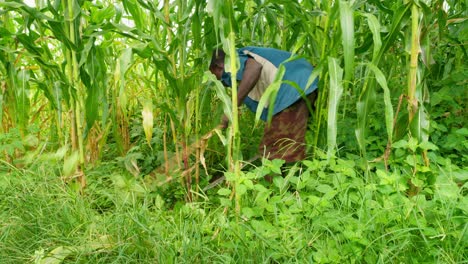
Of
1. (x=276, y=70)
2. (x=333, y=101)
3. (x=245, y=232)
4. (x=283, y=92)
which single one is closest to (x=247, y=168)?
(x=283, y=92)

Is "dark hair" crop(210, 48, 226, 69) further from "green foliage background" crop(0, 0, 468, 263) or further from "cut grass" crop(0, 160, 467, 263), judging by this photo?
"cut grass" crop(0, 160, 467, 263)

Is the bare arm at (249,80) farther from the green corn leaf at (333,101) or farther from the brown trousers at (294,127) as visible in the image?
the green corn leaf at (333,101)

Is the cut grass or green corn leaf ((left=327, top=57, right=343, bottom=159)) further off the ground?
green corn leaf ((left=327, top=57, right=343, bottom=159))

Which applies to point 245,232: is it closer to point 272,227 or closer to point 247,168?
point 272,227

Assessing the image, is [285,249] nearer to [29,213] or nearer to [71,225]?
[71,225]

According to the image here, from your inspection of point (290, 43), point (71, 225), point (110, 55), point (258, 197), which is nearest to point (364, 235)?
point (258, 197)

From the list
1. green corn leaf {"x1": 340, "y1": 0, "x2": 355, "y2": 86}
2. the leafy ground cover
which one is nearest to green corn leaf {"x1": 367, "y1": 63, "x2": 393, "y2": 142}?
green corn leaf {"x1": 340, "y1": 0, "x2": 355, "y2": 86}

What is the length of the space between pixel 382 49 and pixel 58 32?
1794 mm

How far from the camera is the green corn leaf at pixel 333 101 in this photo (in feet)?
6.57

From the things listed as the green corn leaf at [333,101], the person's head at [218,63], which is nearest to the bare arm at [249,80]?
the person's head at [218,63]

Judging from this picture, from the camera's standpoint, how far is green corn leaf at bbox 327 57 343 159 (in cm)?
200

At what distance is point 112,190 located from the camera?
9.69 ft

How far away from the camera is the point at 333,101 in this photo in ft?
6.71

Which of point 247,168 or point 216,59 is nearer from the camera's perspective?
point 216,59
